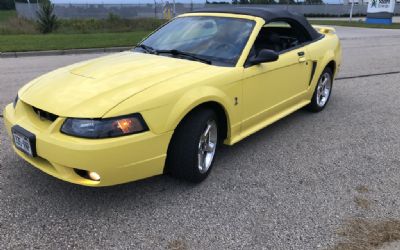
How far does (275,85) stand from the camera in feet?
14.7

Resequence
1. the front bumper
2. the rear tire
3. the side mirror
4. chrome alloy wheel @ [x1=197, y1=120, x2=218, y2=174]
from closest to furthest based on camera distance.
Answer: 1. the front bumper
2. chrome alloy wheel @ [x1=197, y1=120, x2=218, y2=174]
3. the side mirror
4. the rear tire

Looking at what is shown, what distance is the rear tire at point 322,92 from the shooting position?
18.9 ft

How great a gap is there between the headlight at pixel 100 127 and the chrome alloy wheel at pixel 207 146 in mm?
785

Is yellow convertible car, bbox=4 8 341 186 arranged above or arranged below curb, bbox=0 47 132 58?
above

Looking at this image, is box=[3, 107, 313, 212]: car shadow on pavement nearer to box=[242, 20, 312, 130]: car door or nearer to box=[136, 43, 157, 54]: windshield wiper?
box=[242, 20, 312, 130]: car door

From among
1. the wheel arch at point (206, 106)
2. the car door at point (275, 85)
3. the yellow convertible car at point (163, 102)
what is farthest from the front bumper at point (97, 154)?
the car door at point (275, 85)

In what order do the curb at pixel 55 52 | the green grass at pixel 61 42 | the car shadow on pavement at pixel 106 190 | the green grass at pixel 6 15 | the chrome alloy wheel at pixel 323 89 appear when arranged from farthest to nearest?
the green grass at pixel 6 15 < the green grass at pixel 61 42 < the curb at pixel 55 52 < the chrome alloy wheel at pixel 323 89 < the car shadow on pavement at pixel 106 190

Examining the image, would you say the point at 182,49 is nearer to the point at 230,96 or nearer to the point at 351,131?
the point at 230,96

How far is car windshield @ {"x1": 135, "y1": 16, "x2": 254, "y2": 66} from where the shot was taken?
4.08 m

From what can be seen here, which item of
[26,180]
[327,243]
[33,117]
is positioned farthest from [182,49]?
[327,243]

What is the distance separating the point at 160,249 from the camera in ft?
9.13

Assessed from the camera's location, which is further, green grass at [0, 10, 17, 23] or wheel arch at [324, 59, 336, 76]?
green grass at [0, 10, 17, 23]

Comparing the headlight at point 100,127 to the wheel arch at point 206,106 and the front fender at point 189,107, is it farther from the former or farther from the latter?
the wheel arch at point 206,106

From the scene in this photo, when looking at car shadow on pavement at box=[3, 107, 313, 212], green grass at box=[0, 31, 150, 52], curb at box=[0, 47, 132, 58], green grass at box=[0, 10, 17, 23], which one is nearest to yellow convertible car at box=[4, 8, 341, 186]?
car shadow on pavement at box=[3, 107, 313, 212]
